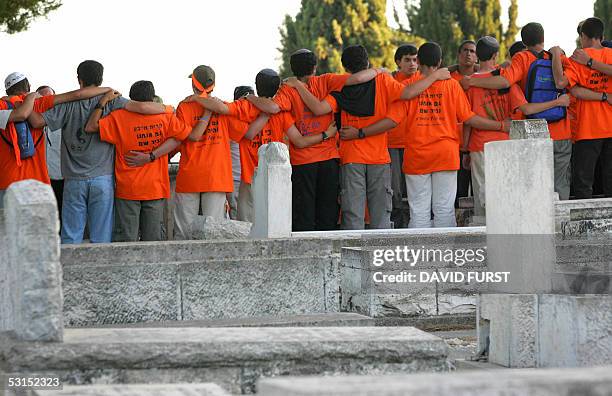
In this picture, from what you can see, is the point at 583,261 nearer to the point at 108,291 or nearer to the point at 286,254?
the point at 286,254

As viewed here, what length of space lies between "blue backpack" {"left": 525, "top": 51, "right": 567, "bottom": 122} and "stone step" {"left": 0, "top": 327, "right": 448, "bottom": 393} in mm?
5895

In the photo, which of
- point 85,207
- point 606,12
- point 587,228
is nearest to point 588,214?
point 587,228

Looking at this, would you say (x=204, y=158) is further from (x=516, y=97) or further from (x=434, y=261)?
(x=516, y=97)

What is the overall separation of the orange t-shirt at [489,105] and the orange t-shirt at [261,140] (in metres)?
1.88

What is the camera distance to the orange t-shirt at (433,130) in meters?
11.3

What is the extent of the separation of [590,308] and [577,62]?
16.0 feet

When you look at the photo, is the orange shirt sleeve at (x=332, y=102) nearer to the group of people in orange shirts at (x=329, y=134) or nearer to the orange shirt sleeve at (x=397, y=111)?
the group of people in orange shirts at (x=329, y=134)

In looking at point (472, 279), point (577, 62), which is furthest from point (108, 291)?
point (577, 62)

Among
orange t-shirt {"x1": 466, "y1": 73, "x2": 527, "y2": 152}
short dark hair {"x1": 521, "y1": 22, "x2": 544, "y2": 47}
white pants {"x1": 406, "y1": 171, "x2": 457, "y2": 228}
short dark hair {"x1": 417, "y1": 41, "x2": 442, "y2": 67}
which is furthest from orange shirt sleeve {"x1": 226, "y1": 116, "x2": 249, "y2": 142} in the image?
short dark hair {"x1": 521, "y1": 22, "x2": 544, "y2": 47}

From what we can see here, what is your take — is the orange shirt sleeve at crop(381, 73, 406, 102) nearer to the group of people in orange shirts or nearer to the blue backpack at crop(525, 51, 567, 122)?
the group of people in orange shirts

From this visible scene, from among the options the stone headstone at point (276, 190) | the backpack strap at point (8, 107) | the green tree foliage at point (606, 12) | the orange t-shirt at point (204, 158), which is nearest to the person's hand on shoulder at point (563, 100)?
the orange t-shirt at point (204, 158)

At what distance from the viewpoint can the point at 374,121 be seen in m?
11.3

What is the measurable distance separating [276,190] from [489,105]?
3193mm

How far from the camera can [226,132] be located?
11.2 meters
